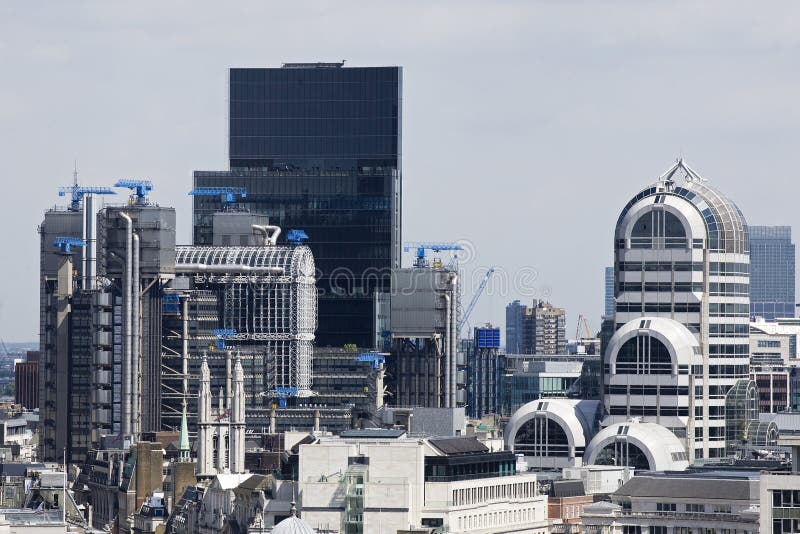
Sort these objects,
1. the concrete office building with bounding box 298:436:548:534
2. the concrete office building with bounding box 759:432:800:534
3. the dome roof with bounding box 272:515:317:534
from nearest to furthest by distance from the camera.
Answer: the concrete office building with bounding box 759:432:800:534, the dome roof with bounding box 272:515:317:534, the concrete office building with bounding box 298:436:548:534

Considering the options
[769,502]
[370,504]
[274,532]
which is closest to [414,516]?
[370,504]

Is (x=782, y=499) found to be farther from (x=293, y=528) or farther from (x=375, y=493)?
(x=375, y=493)

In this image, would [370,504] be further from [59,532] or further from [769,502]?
[769,502]

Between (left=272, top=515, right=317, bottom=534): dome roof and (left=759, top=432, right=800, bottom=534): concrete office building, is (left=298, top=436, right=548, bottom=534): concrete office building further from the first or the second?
(left=759, top=432, right=800, bottom=534): concrete office building

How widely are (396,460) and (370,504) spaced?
4578 mm

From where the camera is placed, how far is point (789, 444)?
151625mm

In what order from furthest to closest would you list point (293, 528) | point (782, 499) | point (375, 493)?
1. point (375, 493)
2. point (293, 528)
3. point (782, 499)

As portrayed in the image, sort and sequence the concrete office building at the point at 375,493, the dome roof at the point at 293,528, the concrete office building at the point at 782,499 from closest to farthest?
the concrete office building at the point at 782,499 → the dome roof at the point at 293,528 → the concrete office building at the point at 375,493

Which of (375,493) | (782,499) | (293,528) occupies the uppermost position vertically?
(782,499)

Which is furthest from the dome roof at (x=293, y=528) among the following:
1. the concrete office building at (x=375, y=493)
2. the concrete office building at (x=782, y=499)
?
the concrete office building at (x=782, y=499)

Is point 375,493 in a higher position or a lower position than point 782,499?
lower

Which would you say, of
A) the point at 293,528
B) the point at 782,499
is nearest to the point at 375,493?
the point at 293,528

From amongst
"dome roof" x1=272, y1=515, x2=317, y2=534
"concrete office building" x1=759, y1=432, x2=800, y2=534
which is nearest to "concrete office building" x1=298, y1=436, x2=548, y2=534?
"dome roof" x1=272, y1=515, x2=317, y2=534

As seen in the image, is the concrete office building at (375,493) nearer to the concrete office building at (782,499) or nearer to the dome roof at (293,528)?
the dome roof at (293,528)
